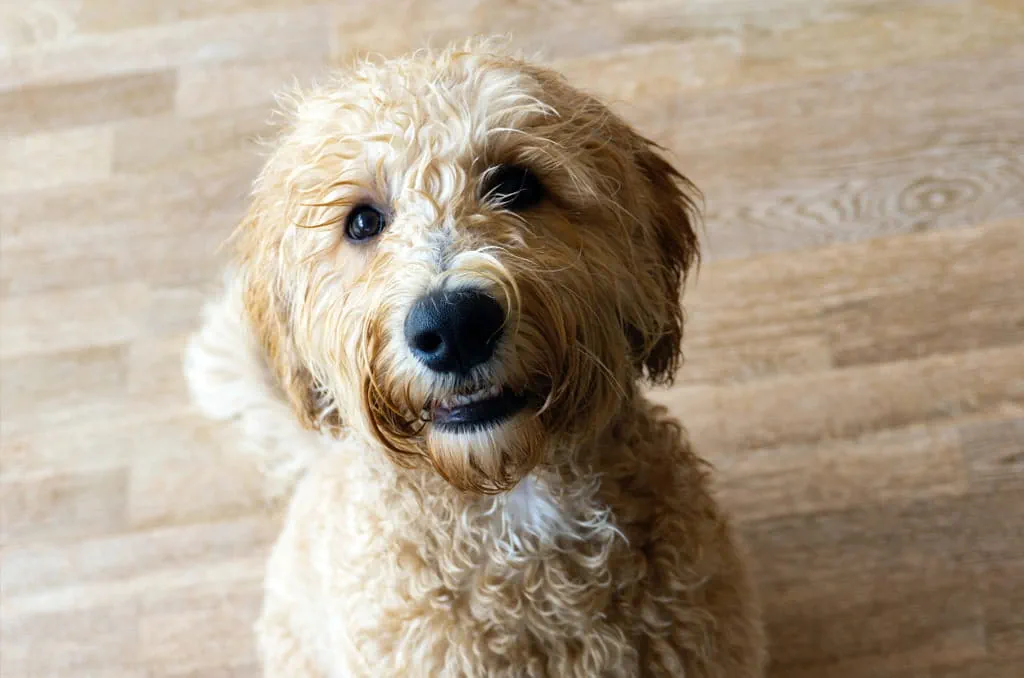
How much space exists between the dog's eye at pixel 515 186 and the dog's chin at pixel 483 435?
24cm

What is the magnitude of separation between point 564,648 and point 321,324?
52cm

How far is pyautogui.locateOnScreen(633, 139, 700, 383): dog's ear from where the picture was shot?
54.7 inches

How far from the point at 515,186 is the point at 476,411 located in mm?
285

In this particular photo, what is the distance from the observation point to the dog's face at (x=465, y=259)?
3.74ft

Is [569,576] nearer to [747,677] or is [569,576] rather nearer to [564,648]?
[564,648]

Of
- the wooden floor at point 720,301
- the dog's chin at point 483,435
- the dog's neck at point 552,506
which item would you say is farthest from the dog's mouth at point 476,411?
the wooden floor at point 720,301

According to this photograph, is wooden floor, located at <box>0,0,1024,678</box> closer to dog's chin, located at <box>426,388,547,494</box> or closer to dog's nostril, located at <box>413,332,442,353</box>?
dog's chin, located at <box>426,388,547,494</box>

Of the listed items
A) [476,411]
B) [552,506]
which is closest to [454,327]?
[476,411]

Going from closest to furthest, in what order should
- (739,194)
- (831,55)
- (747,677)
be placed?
(747,677)
(739,194)
(831,55)

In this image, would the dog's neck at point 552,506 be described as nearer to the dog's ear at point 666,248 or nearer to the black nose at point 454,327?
the dog's ear at point 666,248

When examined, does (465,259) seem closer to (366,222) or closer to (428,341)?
(428,341)

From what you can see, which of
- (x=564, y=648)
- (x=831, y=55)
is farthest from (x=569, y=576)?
(x=831, y=55)

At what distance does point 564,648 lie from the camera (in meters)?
1.37

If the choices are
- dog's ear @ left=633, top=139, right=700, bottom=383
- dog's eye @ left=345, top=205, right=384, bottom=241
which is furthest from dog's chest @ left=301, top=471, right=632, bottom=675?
dog's eye @ left=345, top=205, right=384, bottom=241
